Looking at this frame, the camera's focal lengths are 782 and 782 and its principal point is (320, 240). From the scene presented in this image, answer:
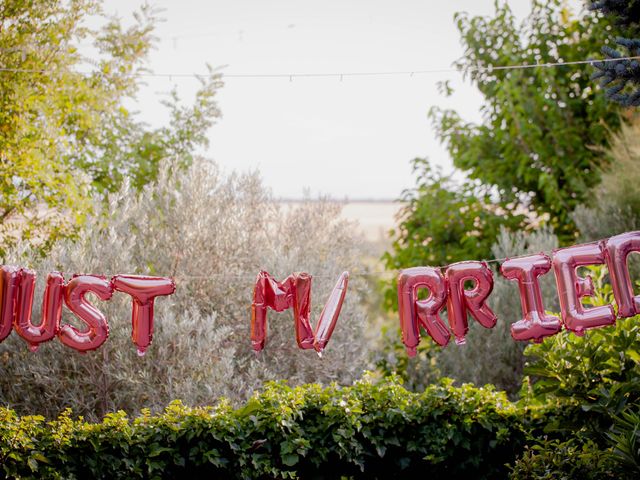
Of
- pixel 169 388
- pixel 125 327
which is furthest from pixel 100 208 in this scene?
pixel 169 388

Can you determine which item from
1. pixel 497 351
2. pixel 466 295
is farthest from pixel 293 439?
pixel 497 351

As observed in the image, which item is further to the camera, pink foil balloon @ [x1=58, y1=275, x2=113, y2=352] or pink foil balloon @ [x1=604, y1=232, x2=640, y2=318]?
pink foil balloon @ [x1=58, y1=275, x2=113, y2=352]

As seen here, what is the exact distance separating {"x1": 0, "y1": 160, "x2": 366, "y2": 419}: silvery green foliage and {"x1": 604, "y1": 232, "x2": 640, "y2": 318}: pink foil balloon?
3138 millimetres

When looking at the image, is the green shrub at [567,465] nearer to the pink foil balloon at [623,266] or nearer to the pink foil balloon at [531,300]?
the pink foil balloon at [531,300]

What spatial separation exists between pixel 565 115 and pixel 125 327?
7.93 metres

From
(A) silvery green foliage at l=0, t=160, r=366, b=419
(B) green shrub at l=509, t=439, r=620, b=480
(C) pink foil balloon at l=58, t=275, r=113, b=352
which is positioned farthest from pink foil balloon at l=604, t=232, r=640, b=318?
(C) pink foil balloon at l=58, t=275, r=113, b=352

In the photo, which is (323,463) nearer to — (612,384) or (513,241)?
(612,384)

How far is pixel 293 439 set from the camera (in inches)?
232

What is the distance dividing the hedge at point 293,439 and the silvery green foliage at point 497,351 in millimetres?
3003

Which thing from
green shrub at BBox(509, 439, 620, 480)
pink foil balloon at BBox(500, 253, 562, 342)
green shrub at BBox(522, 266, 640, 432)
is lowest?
green shrub at BBox(509, 439, 620, 480)

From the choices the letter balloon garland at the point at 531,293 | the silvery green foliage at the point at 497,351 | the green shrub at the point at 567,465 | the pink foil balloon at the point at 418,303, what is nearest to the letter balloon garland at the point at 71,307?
the pink foil balloon at the point at 418,303

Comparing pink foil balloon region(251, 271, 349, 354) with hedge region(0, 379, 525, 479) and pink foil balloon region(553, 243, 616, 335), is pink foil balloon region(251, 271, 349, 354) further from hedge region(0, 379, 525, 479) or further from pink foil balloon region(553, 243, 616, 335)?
pink foil balloon region(553, 243, 616, 335)

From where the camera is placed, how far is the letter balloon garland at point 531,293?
18.0 ft

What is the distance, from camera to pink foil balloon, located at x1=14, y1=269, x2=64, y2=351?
5805 millimetres
